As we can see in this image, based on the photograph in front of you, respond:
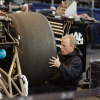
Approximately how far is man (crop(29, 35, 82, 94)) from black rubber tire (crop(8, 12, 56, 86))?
0.43ft

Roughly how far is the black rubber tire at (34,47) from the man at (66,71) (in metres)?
0.13

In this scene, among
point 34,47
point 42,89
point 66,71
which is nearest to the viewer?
point 34,47

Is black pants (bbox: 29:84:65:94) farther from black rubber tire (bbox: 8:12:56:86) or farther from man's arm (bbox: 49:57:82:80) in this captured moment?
man's arm (bbox: 49:57:82:80)

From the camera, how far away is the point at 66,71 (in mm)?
2479

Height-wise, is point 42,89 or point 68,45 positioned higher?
point 68,45

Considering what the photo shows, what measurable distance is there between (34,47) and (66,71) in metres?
0.48

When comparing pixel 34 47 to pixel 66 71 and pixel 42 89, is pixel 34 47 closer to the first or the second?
pixel 66 71

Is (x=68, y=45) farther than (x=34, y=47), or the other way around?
(x=68, y=45)

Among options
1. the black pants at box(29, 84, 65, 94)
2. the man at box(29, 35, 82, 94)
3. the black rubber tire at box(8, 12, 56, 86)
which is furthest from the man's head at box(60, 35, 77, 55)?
the black pants at box(29, 84, 65, 94)

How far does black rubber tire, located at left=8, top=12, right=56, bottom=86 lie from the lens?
7.49 feet

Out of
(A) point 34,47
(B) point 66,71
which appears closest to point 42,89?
(B) point 66,71

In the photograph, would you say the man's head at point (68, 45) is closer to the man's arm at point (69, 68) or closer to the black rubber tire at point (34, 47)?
the man's arm at point (69, 68)

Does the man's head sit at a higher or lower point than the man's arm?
higher

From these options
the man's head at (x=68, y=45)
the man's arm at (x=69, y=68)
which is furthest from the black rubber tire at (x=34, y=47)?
the man's head at (x=68, y=45)
